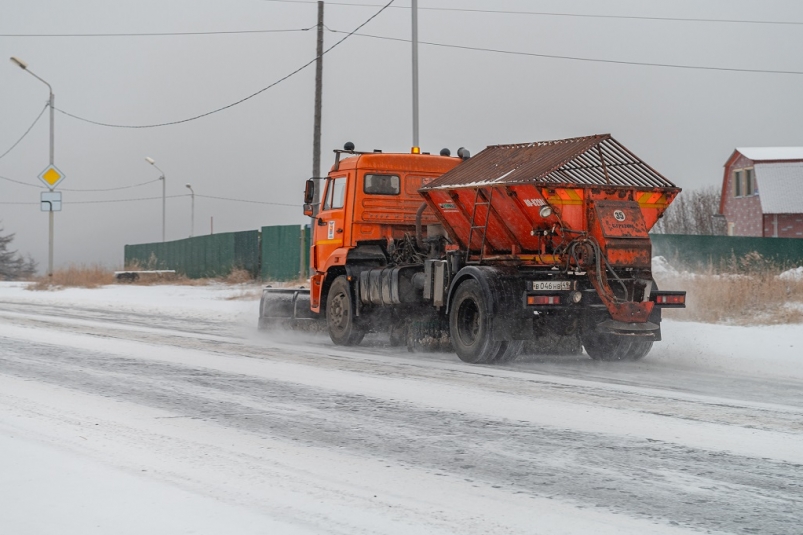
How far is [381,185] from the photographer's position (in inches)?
613

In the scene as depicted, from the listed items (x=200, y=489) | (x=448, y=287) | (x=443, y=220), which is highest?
(x=443, y=220)

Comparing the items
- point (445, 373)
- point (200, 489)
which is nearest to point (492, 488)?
point (200, 489)

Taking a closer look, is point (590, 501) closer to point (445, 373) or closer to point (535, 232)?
point (445, 373)

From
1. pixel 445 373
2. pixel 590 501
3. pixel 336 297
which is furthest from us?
pixel 336 297

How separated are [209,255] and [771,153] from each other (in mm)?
29707

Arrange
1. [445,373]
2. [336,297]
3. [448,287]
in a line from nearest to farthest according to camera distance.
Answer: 1. [445,373]
2. [448,287]
3. [336,297]

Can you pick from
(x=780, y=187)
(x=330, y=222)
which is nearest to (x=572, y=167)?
(x=330, y=222)

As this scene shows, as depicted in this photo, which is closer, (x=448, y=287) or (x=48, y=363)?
(x=48, y=363)

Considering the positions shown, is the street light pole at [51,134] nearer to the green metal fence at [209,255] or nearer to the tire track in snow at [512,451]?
the green metal fence at [209,255]

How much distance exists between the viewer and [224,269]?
4631 centimetres

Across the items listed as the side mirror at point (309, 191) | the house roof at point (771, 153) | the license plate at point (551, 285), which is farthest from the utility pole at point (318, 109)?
the house roof at point (771, 153)

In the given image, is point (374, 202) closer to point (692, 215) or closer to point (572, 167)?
point (572, 167)

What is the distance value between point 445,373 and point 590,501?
19.4ft

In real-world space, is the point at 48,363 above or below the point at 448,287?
below
